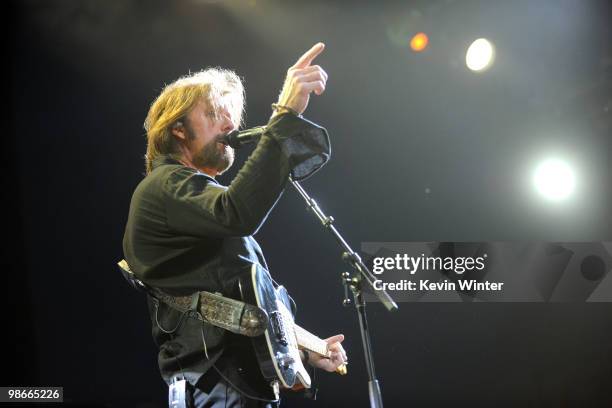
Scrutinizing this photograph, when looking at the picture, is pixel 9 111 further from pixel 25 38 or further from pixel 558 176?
pixel 558 176

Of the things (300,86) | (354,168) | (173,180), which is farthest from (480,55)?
(173,180)

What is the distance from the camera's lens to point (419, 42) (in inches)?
159

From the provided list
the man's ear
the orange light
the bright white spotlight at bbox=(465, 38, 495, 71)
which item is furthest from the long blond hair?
the bright white spotlight at bbox=(465, 38, 495, 71)

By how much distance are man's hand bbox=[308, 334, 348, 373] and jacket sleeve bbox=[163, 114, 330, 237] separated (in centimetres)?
81

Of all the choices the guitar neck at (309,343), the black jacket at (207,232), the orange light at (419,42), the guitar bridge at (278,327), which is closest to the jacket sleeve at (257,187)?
the black jacket at (207,232)

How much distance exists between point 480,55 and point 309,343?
2.90 metres

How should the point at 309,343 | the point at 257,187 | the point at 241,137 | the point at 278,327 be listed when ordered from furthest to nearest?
the point at 309,343 → the point at 241,137 → the point at 278,327 → the point at 257,187

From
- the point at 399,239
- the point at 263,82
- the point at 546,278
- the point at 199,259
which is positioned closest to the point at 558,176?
the point at 546,278

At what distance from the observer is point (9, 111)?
3475 mm

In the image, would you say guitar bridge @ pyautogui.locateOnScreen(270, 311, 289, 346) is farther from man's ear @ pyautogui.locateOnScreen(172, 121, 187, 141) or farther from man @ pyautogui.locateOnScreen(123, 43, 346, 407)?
man's ear @ pyautogui.locateOnScreen(172, 121, 187, 141)

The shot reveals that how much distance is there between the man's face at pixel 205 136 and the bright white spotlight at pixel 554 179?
302 cm

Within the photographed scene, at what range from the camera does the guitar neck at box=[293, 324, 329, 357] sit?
192 cm

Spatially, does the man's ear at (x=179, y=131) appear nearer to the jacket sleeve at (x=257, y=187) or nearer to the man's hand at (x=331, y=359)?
the jacket sleeve at (x=257, y=187)

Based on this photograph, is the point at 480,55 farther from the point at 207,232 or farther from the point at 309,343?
the point at 207,232
